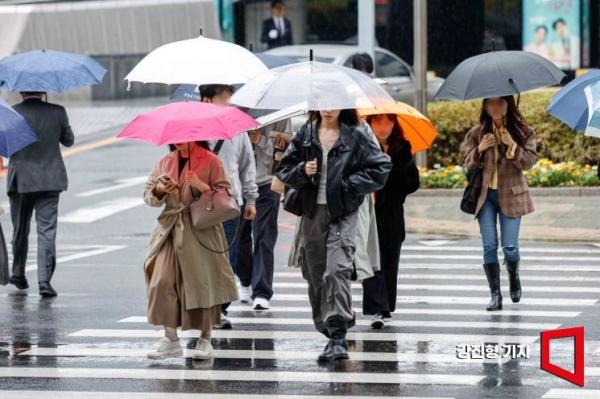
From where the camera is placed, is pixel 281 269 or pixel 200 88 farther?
pixel 281 269

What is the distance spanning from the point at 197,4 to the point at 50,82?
19.7 metres

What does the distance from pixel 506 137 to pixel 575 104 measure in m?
0.98

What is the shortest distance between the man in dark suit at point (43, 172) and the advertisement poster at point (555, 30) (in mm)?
15725

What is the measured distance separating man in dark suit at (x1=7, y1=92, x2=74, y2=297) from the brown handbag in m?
→ 3.44

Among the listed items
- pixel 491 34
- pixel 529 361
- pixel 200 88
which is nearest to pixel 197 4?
pixel 491 34

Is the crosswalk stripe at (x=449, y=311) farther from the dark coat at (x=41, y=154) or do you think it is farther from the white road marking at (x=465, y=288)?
the dark coat at (x=41, y=154)

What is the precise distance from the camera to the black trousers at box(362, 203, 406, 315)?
35.1 ft

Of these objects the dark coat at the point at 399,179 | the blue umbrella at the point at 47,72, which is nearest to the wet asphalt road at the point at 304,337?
the dark coat at the point at 399,179

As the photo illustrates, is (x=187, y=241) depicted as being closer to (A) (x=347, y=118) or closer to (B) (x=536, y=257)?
(A) (x=347, y=118)

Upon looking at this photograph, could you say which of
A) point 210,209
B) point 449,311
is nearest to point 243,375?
point 210,209

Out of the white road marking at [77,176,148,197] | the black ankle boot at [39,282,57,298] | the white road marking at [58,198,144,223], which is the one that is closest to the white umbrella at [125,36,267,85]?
the black ankle boot at [39,282,57,298]

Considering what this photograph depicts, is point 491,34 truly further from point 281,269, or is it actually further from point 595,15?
point 281,269

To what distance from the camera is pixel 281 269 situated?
14258 millimetres

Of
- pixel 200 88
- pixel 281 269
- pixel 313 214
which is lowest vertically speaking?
pixel 281 269
